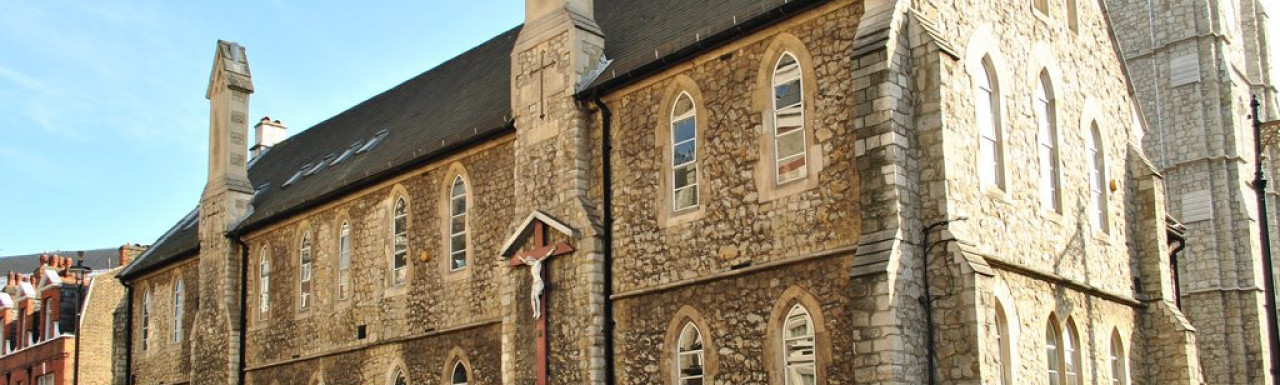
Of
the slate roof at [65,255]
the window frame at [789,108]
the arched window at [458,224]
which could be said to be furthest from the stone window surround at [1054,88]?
the slate roof at [65,255]

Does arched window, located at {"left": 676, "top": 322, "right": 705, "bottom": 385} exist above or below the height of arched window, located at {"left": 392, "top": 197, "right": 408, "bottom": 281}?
below

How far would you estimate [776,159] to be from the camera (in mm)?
16625

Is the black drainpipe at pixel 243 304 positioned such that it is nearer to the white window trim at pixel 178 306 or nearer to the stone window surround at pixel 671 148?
the white window trim at pixel 178 306

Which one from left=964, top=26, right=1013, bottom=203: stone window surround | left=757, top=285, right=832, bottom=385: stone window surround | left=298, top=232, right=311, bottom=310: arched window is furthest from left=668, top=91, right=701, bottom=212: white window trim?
left=298, top=232, right=311, bottom=310: arched window

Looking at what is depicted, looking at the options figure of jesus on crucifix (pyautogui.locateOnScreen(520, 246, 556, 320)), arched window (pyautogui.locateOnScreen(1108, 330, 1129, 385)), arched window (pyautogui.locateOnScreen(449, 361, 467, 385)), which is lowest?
arched window (pyautogui.locateOnScreen(1108, 330, 1129, 385))

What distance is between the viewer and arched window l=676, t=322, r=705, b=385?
1717cm

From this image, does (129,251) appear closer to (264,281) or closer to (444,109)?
(264,281)

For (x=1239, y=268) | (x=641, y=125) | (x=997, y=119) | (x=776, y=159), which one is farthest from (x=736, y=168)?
(x=1239, y=268)

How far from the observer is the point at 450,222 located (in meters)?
23.0

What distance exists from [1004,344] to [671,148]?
537cm

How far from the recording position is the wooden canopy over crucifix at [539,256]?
63.1ft

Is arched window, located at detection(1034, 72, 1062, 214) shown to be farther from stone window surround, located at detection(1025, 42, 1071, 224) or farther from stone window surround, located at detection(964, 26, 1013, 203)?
stone window surround, located at detection(964, 26, 1013, 203)

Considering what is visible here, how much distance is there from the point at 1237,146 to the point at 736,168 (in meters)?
25.4

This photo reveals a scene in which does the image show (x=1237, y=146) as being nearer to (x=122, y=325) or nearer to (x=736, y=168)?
(x=736, y=168)
